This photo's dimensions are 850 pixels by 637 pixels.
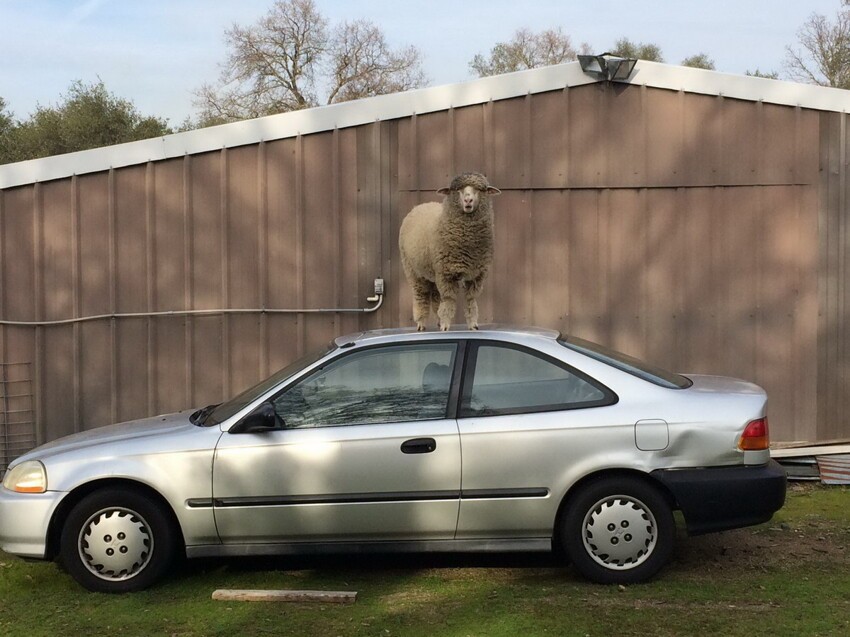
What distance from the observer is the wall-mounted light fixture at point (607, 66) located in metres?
8.22

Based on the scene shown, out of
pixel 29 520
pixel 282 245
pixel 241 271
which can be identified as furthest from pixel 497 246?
pixel 29 520

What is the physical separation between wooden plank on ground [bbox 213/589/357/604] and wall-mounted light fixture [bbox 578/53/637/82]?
547cm

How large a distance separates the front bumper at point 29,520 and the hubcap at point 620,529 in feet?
9.79

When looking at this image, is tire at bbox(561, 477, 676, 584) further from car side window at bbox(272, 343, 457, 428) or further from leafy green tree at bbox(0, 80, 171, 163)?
leafy green tree at bbox(0, 80, 171, 163)

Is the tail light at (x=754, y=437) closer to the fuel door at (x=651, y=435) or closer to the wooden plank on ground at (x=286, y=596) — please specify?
the fuel door at (x=651, y=435)

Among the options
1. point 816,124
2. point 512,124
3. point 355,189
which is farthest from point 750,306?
point 355,189

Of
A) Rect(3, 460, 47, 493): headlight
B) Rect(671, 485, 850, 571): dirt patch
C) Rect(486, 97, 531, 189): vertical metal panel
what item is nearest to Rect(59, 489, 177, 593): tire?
Rect(3, 460, 47, 493): headlight

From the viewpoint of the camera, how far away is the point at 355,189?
8.31 meters

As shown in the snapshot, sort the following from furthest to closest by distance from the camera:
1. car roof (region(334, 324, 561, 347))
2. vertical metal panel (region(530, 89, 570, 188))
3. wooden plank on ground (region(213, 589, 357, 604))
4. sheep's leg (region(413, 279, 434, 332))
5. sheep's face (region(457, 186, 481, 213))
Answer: vertical metal panel (region(530, 89, 570, 188))
sheep's leg (region(413, 279, 434, 332))
sheep's face (region(457, 186, 481, 213))
car roof (region(334, 324, 561, 347))
wooden plank on ground (region(213, 589, 357, 604))

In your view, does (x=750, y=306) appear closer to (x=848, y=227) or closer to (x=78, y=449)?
(x=848, y=227)

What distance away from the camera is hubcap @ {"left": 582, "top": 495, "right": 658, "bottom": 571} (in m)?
4.92

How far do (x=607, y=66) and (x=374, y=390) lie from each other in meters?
4.59

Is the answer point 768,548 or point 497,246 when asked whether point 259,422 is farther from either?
point 497,246

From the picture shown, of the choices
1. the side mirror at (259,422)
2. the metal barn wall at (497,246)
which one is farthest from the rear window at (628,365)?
the metal barn wall at (497,246)
